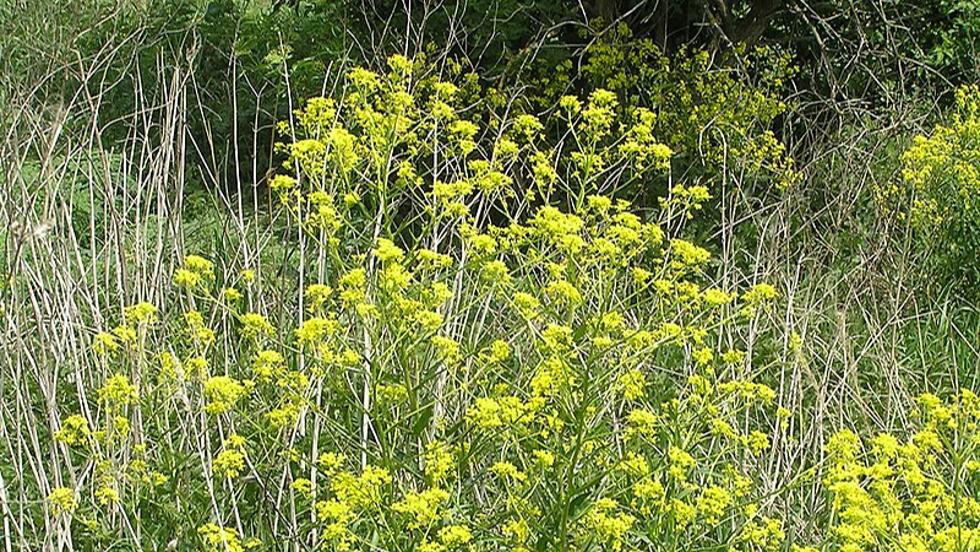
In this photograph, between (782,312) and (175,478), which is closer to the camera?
(175,478)

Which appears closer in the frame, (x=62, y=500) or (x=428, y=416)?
(x=62, y=500)

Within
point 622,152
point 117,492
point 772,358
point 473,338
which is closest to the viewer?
point 117,492

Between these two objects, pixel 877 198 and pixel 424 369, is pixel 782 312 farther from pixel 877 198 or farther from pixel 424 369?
pixel 424 369

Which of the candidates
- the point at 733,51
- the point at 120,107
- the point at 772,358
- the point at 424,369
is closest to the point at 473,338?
the point at 424,369

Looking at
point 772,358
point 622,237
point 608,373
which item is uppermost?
point 622,237

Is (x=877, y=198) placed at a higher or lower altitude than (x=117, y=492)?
lower

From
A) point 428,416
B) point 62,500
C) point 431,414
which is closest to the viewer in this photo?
point 62,500

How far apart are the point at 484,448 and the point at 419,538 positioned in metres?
0.27

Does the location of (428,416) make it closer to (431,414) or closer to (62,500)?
(431,414)

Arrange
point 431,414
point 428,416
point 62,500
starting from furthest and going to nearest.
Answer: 1. point 431,414
2. point 428,416
3. point 62,500

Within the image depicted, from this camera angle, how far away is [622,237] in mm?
2727

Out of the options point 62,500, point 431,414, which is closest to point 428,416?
point 431,414

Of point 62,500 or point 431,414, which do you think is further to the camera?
point 431,414

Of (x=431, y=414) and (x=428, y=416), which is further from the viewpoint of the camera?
(x=431, y=414)
